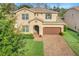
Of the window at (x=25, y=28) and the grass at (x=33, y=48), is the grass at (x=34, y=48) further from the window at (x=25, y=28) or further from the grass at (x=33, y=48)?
the window at (x=25, y=28)

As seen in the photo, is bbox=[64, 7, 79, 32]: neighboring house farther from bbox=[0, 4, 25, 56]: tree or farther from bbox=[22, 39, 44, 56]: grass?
Result: bbox=[0, 4, 25, 56]: tree

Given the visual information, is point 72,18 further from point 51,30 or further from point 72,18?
point 51,30

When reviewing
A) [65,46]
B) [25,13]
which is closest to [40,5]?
[25,13]

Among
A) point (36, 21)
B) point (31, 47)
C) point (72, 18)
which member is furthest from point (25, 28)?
point (72, 18)

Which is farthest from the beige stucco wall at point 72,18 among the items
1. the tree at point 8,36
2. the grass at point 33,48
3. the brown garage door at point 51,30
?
the tree at point 8,36

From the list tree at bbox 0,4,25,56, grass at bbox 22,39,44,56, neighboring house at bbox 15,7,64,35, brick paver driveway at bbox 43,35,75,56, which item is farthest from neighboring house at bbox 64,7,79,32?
tree at bbox 0,4,25,56

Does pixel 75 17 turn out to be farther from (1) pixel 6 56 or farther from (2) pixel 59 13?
(1) pixel 6 56
